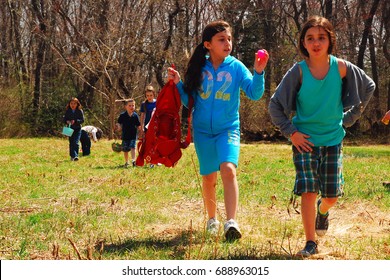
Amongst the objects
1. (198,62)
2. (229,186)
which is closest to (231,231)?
(229,186)

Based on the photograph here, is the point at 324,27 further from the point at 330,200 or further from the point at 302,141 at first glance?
the point at 330,200

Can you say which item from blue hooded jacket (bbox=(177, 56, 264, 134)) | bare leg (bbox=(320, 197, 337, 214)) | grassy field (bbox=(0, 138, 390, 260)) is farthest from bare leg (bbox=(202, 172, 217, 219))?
bare leg (bbox=(320, 197, 337, 214))

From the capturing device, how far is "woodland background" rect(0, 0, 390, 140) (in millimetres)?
28219

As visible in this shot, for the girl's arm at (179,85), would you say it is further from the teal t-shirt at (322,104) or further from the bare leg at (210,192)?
the teal t-shirt at (322,104)

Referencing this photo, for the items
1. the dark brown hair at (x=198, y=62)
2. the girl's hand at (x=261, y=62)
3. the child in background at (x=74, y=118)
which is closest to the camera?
the girl's hand at (x=261, y=62)

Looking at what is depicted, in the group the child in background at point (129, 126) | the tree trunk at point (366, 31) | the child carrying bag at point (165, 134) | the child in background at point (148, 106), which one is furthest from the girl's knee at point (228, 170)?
the tree trunk at point (366, 31)

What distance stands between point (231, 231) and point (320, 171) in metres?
0.87

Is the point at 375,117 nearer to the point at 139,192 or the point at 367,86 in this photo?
the point at 139,192

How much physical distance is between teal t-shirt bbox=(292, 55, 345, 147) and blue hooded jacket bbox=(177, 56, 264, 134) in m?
0.65

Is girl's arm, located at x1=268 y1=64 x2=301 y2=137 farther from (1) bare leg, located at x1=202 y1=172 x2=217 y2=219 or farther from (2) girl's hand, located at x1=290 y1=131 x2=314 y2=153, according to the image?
(1) bare leg, located at x1=202 y1=172 x2=217 y2=219

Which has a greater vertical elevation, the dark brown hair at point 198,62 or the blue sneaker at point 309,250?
the dark brown hair at point 198,62

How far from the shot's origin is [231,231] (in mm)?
4484

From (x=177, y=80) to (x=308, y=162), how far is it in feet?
4.93

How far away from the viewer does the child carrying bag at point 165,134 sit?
4.90m
